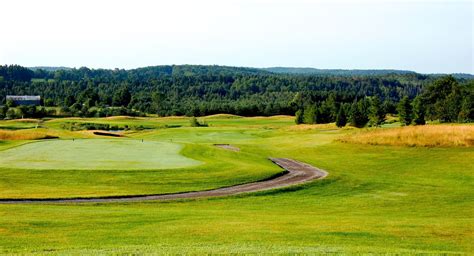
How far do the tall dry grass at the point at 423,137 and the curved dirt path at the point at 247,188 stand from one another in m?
12.8

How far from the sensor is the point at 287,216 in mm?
26109

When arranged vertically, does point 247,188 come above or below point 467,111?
below

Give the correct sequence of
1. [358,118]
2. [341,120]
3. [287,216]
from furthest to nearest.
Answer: [358,118] → [341,120] → [287,216]

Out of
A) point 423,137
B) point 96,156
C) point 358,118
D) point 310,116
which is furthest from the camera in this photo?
point 310,116

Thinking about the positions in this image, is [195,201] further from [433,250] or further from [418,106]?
[418,106]

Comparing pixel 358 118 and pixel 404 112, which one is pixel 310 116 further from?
pixel 404 112

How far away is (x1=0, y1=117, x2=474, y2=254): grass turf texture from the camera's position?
1831cm

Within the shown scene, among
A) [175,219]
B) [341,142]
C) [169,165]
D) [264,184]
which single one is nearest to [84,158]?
[169,165]

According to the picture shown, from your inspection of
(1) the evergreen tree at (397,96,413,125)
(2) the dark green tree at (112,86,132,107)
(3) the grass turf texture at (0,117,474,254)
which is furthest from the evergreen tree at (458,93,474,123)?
(2) the dark green tree at (112,86,132,107)

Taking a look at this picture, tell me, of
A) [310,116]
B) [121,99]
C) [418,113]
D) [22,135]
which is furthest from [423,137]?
[121,99]

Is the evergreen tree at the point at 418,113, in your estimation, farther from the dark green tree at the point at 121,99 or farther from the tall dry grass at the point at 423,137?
the dark green tree at the point at 121,99

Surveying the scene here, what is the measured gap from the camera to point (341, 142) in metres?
59.9

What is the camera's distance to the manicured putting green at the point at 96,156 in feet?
128

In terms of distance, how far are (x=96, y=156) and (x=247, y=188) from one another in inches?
567
